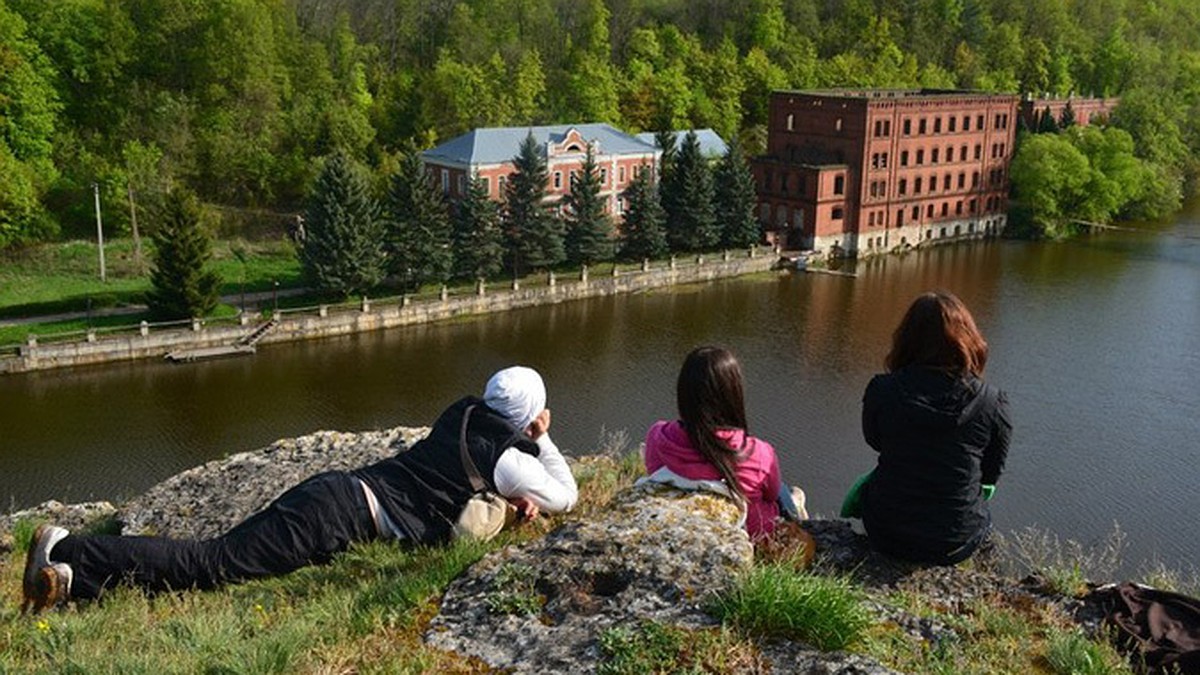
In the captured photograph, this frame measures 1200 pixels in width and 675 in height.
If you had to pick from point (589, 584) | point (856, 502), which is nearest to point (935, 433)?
point (856, 502)

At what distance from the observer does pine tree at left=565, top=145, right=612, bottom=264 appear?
3659 centimetres

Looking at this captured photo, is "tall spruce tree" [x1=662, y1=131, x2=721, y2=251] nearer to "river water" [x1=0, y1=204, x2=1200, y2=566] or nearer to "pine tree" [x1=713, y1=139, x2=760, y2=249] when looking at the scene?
"pine tree" [x1=713, y1=139, x2=760, y2=249]

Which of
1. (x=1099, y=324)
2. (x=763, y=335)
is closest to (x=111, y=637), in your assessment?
(x=763, y=335)

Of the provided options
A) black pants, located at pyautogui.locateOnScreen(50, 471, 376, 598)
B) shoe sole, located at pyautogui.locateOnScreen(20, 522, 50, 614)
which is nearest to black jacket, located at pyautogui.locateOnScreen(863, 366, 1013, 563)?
black pants, located at pyautogui.locateOnScreen(50, 471, 376, 598)

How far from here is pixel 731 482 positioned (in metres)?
5.71

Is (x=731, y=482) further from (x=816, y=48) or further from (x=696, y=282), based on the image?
(x=816, y=48)

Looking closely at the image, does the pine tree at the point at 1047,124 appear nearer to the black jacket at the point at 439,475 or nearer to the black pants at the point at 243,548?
the black jacket at the point at 439,475

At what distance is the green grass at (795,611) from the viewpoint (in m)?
4.43

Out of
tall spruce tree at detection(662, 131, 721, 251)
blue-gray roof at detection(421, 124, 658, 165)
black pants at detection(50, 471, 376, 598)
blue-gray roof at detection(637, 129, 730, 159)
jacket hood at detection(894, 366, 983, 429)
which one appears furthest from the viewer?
blue-gray roof at detection(637, 129, 730, 159)

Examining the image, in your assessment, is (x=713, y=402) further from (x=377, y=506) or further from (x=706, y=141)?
(x=706, y=141)

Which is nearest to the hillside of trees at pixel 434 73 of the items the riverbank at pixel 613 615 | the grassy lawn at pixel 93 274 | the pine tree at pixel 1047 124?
the grassy lawn at pixel 93 274

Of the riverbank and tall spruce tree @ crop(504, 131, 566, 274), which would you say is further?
tall spruce tree @ crop(504, 131, 566, 274)

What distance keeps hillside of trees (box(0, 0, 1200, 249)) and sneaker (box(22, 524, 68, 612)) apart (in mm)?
→ 27761

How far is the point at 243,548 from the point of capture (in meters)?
6.08
